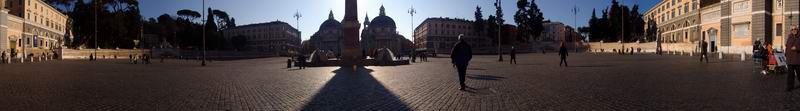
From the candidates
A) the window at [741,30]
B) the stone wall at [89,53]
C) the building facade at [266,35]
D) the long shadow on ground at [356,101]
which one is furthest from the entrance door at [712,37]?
the building facade at [266,35]

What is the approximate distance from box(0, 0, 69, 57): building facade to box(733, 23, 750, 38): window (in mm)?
62160

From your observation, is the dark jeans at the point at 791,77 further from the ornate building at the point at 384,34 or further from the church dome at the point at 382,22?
the church dome at the point at 382,22

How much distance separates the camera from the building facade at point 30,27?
2312 inches

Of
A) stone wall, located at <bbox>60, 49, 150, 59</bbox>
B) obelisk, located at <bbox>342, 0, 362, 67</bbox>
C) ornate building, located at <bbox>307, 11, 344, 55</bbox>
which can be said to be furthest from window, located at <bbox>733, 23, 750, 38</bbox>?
ornate building, located at <bbox>307, 11, 344, 55</bbox>

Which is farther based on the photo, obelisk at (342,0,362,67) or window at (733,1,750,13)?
window at (733,1,750,13)

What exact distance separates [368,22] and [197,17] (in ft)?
168

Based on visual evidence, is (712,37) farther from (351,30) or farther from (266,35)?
(266,35)

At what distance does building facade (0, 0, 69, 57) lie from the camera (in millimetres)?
58719

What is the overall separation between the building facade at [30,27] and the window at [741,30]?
6216 cm

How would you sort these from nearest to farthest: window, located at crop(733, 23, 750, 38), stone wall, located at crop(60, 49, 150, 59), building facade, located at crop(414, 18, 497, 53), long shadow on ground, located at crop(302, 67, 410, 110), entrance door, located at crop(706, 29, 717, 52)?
long shadow on ground, located at crop(302, 67, 410, 110) < window, located at crop(733, 23, 750, 38) < stone wall, located at crop(60, 49, 150, 59) < entrance door, located at crop(706, 29, 717, 52) < building facade, located at crop(414, 18, 497, 53)

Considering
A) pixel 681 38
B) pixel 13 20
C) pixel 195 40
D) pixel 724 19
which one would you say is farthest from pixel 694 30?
pixel 13 20

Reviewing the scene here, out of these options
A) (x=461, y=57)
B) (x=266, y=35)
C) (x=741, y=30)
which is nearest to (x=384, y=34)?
(x=266, y=35)

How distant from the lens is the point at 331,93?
9141mm

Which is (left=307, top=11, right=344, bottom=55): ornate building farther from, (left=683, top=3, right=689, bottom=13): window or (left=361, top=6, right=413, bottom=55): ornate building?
(left=683, top=3, right=689, bottom=13): window
